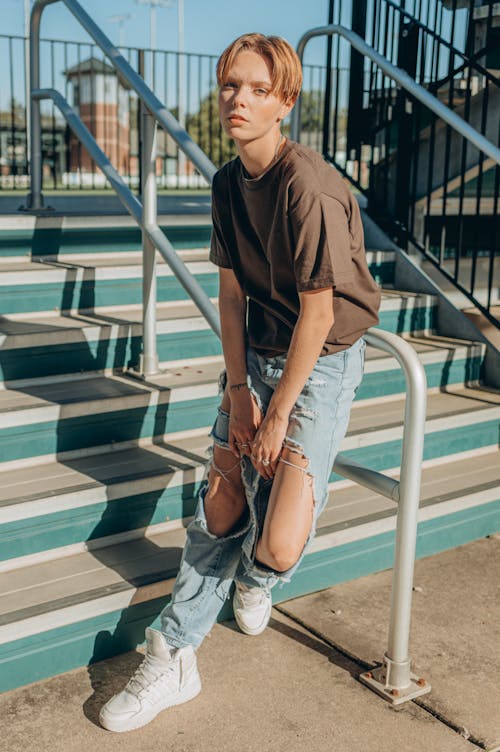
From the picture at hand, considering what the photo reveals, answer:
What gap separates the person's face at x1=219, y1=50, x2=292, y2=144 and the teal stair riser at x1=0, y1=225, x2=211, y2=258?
2.22 metres

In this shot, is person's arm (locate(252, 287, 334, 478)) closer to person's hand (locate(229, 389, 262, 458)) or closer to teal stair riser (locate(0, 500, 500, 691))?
person's hand (locate(229, 389, 262, 458))

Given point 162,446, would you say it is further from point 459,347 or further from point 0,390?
point 459,347

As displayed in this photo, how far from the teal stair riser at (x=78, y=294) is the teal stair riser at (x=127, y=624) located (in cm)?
157

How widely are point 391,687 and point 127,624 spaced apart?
0.79 meters

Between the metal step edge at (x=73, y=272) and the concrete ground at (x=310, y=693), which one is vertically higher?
the metal step edge at (x=73, y=272)

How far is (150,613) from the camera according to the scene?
256 centimetres

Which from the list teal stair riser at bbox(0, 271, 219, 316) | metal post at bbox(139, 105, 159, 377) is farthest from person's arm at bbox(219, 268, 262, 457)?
teal stair riser at bbox(0, 271, 219, 316)

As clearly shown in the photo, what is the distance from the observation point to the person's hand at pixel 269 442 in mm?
2100

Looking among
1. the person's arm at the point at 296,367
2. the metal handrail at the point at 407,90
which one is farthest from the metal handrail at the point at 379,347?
the metal handrail at the point at 407,90

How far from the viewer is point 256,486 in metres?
2.24

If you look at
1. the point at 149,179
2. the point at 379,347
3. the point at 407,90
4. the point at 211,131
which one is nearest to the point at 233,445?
the point at 379,347

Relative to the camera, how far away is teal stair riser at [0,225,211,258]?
398 cm

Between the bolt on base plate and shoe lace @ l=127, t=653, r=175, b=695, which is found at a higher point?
shoe lace @ l=127, t=653, r=175, b=695

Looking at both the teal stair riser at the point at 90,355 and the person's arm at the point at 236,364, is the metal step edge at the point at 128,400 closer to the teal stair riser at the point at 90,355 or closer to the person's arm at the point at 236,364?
the teal stair riser at the point at 90,355
